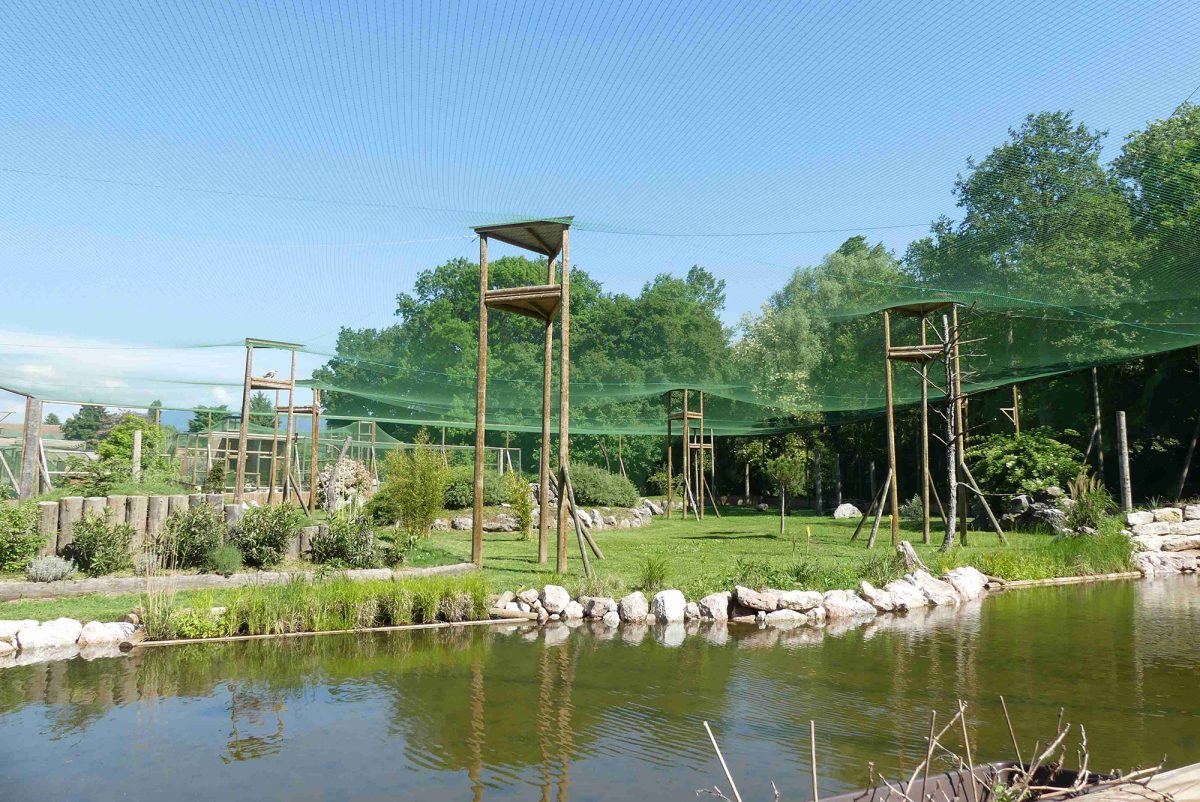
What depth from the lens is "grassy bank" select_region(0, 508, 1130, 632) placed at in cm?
736

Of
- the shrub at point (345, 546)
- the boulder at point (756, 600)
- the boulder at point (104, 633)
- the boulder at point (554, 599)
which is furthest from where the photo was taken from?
the shrub at point (345, 546)

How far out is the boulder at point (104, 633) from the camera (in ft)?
21.6

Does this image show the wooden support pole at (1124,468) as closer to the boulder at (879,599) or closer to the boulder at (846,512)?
the boulder at (846,512)

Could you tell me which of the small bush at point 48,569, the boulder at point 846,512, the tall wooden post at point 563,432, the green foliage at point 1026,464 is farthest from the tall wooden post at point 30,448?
the green foliage at point 1026,464

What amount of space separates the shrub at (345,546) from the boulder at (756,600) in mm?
4140

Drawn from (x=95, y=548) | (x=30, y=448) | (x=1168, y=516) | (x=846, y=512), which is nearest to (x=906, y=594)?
(x=1168, y=516)

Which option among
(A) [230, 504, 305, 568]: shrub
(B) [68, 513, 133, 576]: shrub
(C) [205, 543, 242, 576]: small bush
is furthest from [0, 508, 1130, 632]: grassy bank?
(A) [230, 504, 305, 568]: shrub

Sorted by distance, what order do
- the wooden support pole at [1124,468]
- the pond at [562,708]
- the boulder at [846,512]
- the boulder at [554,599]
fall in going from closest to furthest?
the pond at [562,708]
the boulder at [554,599]
the wooden support pole at [1124,468]
the boulder at [846,512]

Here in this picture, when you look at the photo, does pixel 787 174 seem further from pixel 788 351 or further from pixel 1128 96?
pixel 788 351

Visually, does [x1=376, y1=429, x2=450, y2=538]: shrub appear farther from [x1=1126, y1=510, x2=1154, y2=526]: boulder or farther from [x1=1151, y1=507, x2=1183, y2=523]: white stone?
[x1=1151, y1=507, x2=1183, y2=523]: white stone

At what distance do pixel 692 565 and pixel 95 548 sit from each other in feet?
20.9

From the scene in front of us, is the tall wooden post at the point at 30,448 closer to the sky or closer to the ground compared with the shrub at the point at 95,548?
closer to the sky

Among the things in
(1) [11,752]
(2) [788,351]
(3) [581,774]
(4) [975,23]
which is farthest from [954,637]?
(2) [788,351]

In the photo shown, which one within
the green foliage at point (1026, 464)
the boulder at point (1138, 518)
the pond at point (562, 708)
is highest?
the green foliage at point (1026, 464)
